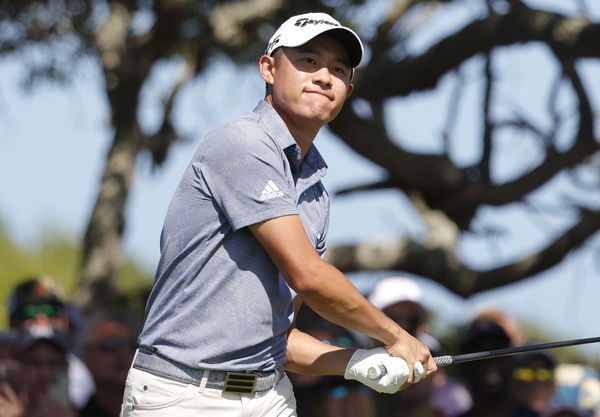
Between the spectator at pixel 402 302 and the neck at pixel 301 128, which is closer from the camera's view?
the neck at pixel 301 128

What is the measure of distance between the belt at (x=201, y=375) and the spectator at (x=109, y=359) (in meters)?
3.34

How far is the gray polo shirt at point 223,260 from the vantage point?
3594 millimetres

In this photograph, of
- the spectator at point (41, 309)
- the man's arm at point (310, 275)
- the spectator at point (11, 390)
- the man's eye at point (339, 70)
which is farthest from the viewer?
the spectator at point (41, 309)

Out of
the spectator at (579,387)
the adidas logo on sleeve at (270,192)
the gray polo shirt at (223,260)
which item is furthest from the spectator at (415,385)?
the adidas logo on sleeve at (270,192)

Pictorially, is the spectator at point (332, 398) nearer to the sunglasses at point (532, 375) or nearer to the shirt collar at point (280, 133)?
the sunglasses at point (532, 375)

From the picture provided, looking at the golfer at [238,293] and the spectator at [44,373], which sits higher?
the golfer at [238,293]

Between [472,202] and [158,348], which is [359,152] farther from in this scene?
[158,348]

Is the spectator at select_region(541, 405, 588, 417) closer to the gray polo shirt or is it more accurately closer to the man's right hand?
the man's right hand

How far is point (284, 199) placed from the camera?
11.8ft

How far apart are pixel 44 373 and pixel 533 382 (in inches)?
119

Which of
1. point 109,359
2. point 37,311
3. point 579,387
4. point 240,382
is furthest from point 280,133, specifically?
point 579,387

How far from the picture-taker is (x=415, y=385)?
292 inches

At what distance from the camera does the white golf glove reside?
3.67 metres

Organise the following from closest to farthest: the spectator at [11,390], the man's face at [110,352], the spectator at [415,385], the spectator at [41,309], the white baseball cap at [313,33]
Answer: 1. the white baseball cap at [313,33]
2. the spectator at [11,390]
3. the man's face at [110,352]
4. the spectator at [415,385]
5. the spectator at [41,309]
